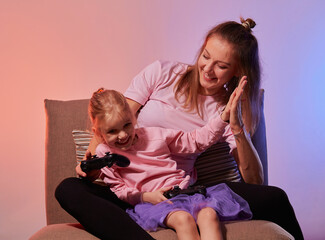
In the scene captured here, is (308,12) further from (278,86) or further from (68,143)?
(68,143)

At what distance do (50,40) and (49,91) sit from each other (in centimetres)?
28

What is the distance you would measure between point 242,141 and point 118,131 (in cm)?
49

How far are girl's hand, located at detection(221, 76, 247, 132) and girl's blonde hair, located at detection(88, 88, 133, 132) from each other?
0.38m

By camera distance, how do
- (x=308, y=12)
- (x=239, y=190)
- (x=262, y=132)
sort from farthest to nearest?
1. (x=308, y=12)
2. (x=262, y=132)
3. (x=239, y=190)

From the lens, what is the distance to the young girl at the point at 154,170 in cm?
158

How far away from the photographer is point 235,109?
173cm

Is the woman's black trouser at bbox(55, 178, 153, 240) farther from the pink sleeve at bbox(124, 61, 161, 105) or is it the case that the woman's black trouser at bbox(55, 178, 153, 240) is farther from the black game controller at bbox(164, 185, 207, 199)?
the pink sleeve at bbox(124, 61, 161, 105)

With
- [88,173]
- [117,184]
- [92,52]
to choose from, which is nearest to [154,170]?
[117,184]

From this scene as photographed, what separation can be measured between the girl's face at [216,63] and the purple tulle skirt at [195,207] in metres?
0.48

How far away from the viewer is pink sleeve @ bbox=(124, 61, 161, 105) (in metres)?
2.03

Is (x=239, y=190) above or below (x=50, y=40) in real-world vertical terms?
below

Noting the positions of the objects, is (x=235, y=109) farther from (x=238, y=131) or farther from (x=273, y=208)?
(x=273, y=208)

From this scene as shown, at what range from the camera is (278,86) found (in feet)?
9.69

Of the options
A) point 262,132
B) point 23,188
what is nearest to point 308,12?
point 262,132
